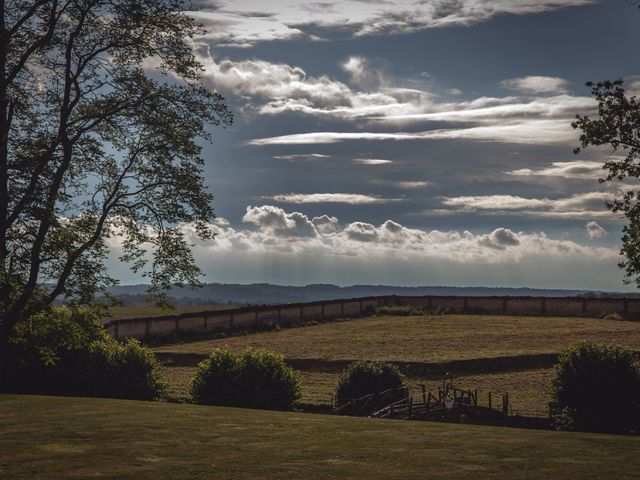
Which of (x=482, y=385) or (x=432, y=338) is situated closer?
(x=482, y=385)

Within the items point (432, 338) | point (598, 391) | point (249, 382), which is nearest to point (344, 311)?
point (432, 338)

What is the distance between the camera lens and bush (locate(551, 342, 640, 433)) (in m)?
32.7

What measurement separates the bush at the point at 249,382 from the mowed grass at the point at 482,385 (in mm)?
3737

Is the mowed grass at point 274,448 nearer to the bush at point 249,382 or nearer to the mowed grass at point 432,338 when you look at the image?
the bush at point 249,382

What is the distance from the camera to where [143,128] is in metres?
32.4

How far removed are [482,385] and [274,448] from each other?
27249mm

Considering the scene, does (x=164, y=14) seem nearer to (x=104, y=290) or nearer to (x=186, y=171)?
(x=186, y=171)

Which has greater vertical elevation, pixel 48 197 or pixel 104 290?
pixel 48 197

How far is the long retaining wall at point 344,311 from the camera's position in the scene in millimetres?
65500

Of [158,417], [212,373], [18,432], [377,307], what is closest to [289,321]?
[377,307]

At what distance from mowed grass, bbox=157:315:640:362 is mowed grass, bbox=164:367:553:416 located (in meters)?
4.01

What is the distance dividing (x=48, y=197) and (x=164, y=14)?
9207mm

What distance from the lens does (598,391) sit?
33.1 metres

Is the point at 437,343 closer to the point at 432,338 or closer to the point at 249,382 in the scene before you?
the point at 432,338
